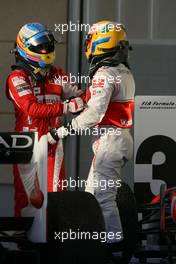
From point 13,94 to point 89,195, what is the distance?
165 cm

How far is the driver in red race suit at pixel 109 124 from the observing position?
6133 millimetres

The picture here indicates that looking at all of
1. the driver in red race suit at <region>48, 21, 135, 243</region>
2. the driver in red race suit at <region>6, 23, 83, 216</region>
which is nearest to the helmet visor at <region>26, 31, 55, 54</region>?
the driver in red race suit at <region>6, 23, 83, 216</region>

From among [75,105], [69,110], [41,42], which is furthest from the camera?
[41,42]

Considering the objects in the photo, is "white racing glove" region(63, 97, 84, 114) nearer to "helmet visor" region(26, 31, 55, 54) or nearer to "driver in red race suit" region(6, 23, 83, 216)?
"driver in red race suit" region(6, 23, 83, 216)

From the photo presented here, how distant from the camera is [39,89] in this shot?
6758 mm

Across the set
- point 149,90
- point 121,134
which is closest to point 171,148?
point 149,90

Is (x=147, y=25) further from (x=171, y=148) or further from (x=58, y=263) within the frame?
(x=58, y=263)

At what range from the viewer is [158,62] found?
27.7 ft

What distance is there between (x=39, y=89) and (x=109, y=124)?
719 mm

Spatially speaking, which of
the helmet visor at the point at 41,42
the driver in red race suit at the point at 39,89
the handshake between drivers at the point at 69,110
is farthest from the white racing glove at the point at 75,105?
the helmet visor at the point at 41,42

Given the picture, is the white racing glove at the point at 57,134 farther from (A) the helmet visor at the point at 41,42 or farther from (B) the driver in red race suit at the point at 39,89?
(A) the helmet visor at the point at 41,42

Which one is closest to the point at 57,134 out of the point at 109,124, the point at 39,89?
the point at 109,124

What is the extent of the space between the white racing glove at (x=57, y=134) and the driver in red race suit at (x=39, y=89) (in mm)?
191

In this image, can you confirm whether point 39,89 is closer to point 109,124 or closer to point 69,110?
point 69,110
